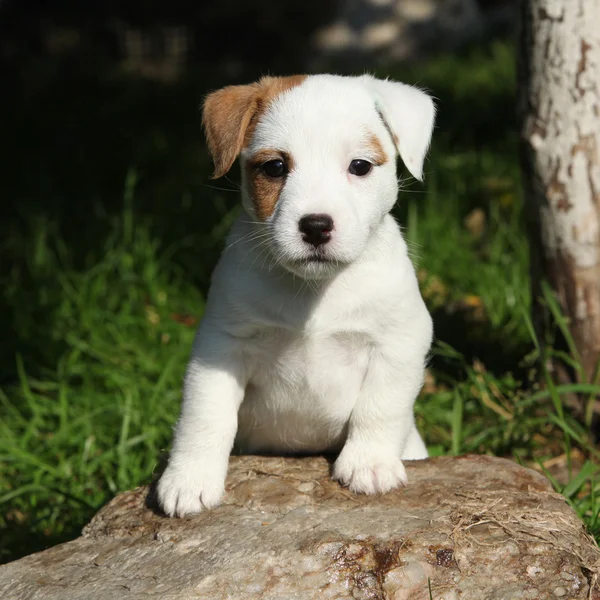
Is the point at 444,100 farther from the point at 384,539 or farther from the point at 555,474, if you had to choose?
the point at 384,539

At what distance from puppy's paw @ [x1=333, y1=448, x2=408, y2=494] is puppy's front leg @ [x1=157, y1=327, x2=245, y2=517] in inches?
18.9

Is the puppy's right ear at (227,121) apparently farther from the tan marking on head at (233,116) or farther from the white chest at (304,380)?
the white chest at (304,380)

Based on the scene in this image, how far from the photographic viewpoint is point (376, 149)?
3596mm

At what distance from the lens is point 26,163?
8.72m

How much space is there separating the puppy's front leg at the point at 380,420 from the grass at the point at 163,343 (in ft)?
3.06

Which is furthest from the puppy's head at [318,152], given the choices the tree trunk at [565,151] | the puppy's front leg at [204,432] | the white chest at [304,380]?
the tree trunk at [565,151]

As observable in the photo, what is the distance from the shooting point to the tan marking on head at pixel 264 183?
11.5 ft

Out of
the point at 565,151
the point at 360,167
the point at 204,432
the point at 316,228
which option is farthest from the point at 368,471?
the point at 565,151

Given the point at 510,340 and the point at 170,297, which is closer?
the point at 510,340

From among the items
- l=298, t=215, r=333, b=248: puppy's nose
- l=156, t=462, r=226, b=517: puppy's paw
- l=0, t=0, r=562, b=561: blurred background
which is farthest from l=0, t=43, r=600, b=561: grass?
l=298, t=215, r=333, b=248: puppy's nose

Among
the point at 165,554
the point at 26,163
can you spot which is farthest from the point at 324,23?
the point at 165,554

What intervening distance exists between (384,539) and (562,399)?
243 centimetres

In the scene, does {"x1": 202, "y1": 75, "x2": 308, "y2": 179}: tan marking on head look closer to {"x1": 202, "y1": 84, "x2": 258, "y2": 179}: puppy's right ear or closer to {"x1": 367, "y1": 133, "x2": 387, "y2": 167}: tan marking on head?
{"x1": 202, "y1": 84, "x2": 258, "y2": 179}: puppy's right ear

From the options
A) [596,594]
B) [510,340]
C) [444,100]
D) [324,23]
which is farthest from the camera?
[324,23]
